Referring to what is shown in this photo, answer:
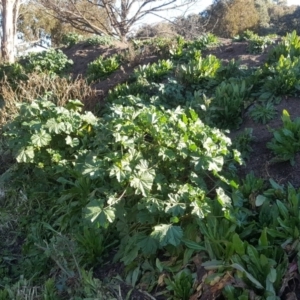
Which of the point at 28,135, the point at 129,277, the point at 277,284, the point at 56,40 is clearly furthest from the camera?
the point at 56,40

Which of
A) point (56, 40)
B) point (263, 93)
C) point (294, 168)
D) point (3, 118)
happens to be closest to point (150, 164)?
point (294, 168)

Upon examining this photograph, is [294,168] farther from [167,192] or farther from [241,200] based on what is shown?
[167,192]

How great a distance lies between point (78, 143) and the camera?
4527 mm

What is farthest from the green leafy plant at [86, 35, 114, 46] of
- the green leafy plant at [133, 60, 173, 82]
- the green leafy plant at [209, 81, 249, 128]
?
the green leafy plant at [209, 81, 249, 128]

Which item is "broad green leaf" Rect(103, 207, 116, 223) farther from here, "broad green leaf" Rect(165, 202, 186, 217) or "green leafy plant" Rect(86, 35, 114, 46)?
"green leafy plant" Rect(86, 35, 114, 46)

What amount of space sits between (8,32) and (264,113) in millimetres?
9684

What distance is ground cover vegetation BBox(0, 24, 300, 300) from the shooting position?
309 centimetres

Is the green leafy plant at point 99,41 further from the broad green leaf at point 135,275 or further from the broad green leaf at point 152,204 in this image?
the broad green leaf at point 135,275

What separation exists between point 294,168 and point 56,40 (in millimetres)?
24119

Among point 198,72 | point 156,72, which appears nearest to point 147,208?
point 198,72

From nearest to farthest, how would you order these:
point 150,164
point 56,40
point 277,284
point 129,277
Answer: point 277,284
point 129,277
point 150,164
point 56,40

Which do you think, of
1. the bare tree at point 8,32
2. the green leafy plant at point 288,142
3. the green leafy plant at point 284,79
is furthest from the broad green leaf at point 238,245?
the bare tree at point 8,32

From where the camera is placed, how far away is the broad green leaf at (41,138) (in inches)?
171

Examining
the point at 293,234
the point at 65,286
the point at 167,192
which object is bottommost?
the point at 65,286
